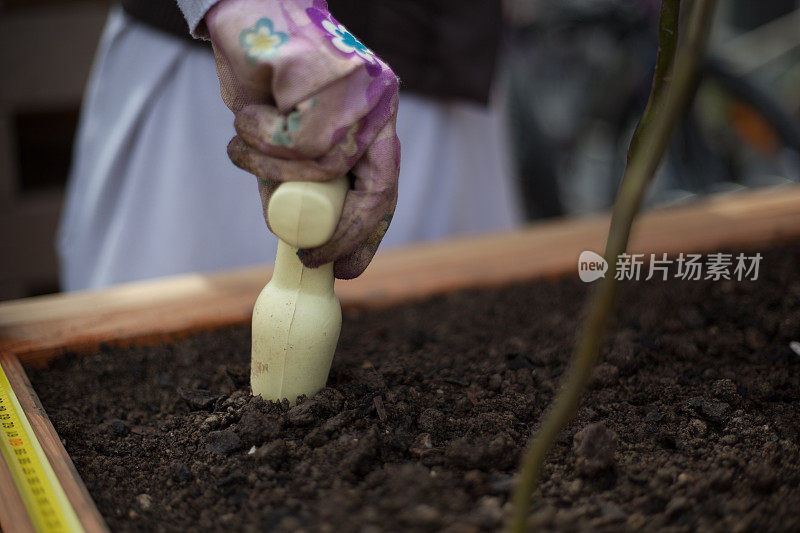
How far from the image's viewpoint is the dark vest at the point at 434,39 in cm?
130

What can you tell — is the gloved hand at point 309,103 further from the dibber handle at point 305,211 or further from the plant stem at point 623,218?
the plant stem at point 623,218

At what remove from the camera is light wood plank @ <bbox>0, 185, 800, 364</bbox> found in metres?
1.03

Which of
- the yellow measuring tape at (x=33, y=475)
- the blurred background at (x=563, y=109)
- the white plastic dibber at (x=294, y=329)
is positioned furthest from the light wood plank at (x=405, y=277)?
the blurred background at (x=563, y=109)

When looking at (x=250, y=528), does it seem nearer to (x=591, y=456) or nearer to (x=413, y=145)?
(x=591, y=456)

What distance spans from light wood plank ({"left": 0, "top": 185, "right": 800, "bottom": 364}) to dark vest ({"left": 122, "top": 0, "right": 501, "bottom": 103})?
11.8 inches

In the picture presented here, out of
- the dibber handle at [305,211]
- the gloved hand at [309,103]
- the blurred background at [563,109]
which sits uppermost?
the gloved hand at [309,103]

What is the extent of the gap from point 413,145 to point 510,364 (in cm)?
71

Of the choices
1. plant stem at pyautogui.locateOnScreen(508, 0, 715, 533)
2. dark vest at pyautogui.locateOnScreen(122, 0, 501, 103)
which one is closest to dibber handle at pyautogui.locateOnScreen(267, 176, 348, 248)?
plant stem at pyautogui.locateOnScreen(508, 0, 715, 533)

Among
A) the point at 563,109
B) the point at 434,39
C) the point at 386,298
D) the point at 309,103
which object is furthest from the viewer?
the point at 563,109

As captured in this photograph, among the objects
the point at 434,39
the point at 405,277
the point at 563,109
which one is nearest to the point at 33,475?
the point at 405,277

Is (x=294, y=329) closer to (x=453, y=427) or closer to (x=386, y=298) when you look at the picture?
(x=453, y=427)

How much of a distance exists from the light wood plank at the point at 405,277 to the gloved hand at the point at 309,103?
438mm

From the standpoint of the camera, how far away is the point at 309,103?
2.09 feet

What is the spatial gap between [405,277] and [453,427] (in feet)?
1.62
